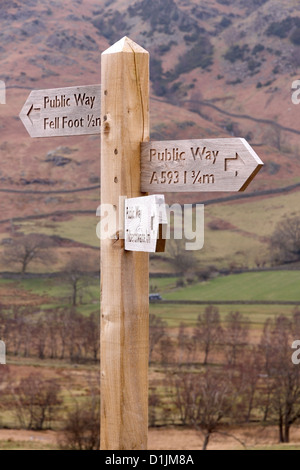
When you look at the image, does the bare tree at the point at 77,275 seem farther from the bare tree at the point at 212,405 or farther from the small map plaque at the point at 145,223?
the small map plaque at the point at 145,223

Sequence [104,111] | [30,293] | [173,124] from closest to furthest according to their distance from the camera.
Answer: [104,111], [30,293], [173,124]

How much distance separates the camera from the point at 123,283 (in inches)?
133

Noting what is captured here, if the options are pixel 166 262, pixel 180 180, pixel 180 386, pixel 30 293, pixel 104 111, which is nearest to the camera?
pixel 180 180

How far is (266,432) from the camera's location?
1503 inches

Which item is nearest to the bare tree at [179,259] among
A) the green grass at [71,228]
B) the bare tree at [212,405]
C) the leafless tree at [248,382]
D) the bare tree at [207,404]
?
the green grass at [71,228]

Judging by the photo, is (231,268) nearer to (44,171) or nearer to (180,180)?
(44,171)

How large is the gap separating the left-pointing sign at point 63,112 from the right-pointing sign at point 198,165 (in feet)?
1.27

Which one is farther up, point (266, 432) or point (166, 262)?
point (166, 262)

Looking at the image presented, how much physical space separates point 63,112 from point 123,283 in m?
0.99

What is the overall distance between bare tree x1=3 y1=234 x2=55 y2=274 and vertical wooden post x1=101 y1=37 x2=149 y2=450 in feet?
276

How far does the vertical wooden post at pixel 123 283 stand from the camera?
11.0 feet

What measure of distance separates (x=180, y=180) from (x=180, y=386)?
42841 mm

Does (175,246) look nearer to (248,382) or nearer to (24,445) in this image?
(248,382)

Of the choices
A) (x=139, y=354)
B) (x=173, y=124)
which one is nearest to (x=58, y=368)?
(x=139, y=354)
